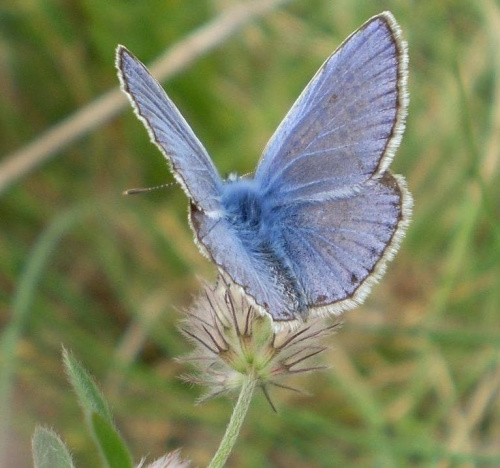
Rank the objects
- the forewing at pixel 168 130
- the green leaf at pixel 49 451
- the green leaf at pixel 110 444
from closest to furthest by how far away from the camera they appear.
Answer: the green leaf at pixel 110 444, the green leaf at pixel 49 451, the forewing at pixel 168 130

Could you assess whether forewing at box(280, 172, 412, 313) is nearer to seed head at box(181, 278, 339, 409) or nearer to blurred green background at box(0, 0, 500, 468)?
seed head at box(181, 278, 339, 409)

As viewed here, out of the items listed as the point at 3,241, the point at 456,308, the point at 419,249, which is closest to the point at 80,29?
the point at 3,241

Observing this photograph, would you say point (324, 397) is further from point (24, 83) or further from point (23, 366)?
point (24, 83)

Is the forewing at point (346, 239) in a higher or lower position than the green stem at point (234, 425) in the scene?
higher

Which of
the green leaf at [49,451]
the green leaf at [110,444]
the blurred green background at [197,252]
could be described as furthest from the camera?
the blurred green background at [197,252]

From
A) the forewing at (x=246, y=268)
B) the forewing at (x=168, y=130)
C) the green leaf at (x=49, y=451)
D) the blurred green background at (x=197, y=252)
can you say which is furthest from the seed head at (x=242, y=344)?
the blurred green background at (x=197, y=252)

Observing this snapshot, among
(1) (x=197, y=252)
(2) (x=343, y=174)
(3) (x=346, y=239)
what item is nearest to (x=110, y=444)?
(3) (x=346, y=239)

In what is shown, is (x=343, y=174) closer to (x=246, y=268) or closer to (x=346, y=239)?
(x=346, y=239)

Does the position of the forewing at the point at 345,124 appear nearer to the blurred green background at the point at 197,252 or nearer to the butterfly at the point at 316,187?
the butterfly at the point at 316,187
